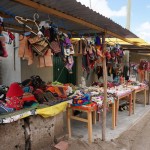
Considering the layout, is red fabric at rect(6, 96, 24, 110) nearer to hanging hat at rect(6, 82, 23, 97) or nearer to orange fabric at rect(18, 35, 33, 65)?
hanging hat at rect(6, 82, 23, 97)

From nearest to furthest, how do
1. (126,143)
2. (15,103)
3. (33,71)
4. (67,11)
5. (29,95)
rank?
(67,11)
(15,103)
(29,95)
(126,143)
(33,71)

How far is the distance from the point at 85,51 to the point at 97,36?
0.51 metres

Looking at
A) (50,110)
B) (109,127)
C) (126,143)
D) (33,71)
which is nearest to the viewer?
(50,110)

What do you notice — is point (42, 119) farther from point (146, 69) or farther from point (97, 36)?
point (146, 69)

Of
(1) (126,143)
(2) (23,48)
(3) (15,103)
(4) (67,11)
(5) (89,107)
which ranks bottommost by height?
(1) (126,143)

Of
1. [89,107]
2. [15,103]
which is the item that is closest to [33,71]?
[89,107]

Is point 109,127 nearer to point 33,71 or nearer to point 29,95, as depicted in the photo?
point 29,95

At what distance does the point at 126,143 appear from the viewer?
17.5 feet

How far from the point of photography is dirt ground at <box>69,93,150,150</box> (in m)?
4.94

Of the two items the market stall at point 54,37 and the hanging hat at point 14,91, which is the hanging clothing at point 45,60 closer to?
the market stall at point 54,37

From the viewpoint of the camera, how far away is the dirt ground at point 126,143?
4.94 meters

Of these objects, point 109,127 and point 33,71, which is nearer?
point 109,127

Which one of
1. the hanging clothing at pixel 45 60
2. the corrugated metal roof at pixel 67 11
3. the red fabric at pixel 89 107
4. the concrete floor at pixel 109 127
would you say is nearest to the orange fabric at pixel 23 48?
the hanging clothing at pixel 45 60

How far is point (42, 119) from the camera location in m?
4.53
